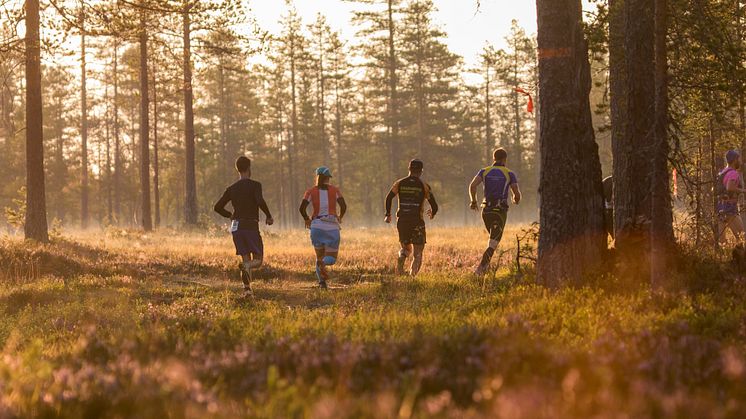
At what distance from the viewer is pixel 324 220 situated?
13.0 metres

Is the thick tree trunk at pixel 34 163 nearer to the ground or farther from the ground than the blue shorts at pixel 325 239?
farther from the ground

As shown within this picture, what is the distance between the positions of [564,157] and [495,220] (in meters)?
4.57

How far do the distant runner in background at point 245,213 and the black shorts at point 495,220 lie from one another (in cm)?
430

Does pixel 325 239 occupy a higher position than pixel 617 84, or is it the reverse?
pixel 617 84

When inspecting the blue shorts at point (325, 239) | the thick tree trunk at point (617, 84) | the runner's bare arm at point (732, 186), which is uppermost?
the thick tree trunk at point (617, 84)

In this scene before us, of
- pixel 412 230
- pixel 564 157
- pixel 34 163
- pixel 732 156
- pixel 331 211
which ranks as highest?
pixel 34 163

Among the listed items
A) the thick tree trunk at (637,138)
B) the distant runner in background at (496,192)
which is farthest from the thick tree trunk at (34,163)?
the thick tree trunk at (637,138)

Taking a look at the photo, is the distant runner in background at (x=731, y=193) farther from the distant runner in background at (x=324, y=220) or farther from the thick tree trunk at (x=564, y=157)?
the distant runner in background at (x=324, y=220)

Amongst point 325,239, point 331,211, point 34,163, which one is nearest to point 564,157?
point 331,211

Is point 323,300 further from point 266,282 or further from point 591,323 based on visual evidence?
point 591,323

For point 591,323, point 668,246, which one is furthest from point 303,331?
point 668,246

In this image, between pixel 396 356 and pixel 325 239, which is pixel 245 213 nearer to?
pixel 325 239

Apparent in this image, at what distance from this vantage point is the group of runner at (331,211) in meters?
12.1

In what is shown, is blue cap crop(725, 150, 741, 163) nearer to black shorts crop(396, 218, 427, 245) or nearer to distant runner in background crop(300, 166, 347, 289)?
black shorts crop(396, 218, 427, 245)
